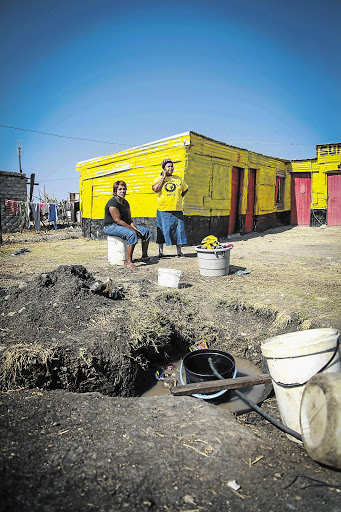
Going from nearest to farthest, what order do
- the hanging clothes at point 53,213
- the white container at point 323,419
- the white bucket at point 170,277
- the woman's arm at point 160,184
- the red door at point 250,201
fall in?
the white container at point 323,419, the white bucket at point 170,277, the woman's arm at point 160,184, the red door at point 250,201, the hanging clothes at point 53,213

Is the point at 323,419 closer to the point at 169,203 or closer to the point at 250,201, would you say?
the point at 169,203

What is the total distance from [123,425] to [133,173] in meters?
9.71

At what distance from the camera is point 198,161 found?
9258mm

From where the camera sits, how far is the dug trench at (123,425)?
139 centimetres

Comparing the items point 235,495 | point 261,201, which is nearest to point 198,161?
point 261,201

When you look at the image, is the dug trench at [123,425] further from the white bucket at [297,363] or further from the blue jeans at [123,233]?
the blue jeans at [123,233]

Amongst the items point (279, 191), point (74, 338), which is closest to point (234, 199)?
point (279, 191)

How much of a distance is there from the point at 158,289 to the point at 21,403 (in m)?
2.55

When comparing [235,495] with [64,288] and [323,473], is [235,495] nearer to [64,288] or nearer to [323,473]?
[323,473]

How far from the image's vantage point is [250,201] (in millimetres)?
12766

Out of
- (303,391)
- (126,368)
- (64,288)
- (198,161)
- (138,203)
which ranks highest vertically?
(198,161)

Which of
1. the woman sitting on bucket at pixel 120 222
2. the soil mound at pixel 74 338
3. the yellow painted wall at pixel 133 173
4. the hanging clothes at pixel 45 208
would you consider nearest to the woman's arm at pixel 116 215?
the woman sitting on bucket at pixel 120 222

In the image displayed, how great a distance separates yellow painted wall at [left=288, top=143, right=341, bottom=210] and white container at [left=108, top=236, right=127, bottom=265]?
11.8 meters

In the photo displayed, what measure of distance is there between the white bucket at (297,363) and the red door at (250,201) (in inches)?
433
